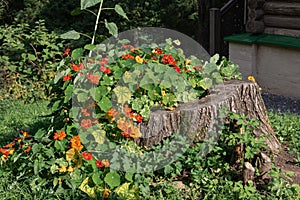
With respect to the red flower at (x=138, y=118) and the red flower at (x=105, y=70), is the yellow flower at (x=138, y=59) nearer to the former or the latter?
the red flower at (x=105, y=70)

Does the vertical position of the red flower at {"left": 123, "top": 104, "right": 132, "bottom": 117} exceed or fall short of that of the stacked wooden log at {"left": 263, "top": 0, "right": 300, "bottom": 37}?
it exceeds it

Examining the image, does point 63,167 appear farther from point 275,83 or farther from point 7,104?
point 275,83

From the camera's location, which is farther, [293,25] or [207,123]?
[293,25]

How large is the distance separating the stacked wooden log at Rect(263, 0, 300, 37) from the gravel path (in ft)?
3.12

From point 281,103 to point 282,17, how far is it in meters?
1.42

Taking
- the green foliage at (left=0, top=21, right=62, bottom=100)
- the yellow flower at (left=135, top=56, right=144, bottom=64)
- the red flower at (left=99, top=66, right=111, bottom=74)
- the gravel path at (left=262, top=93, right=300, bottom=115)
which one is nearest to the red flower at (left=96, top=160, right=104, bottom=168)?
the red flower at (left=99, top=66, right=111, bottom=74)

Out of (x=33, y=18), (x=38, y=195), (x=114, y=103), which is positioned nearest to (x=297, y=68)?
(x=114, y=103)

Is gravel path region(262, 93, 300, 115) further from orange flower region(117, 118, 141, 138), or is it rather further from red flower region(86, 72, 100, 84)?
red flower region(86, 72, 100, 84)

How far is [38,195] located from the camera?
3.74m

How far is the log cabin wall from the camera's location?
7695 mm

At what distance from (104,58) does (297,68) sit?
416cm

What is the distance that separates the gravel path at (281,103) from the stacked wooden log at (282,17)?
0.95m

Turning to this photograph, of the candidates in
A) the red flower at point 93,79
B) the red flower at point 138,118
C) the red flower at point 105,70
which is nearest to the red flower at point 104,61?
the red flower at point 105,70

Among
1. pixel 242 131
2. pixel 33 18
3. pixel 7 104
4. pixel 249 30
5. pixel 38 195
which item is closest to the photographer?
pixel 38 195
